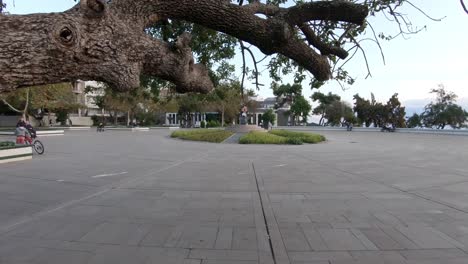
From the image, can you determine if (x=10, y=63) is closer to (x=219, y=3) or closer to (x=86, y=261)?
(x=219, y=3)

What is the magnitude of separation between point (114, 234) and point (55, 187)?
165 inches

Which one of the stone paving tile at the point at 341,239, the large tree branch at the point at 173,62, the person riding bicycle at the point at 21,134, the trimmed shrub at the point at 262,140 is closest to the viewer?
the large tree branch at the point at 173,62

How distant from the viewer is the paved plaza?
14.9 feet

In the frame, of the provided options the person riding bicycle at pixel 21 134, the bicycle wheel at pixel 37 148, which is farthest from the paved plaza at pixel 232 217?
the person riding bicycle at pixel 21 134

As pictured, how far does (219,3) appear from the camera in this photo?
3.83 metres

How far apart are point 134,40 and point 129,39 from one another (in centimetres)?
5

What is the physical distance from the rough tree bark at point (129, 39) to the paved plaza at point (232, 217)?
218 centimetres

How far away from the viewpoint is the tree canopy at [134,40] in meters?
2.79

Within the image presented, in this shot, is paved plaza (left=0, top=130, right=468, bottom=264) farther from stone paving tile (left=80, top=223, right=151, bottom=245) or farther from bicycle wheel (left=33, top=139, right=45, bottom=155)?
bicycle wheel (left=33, top=139, right=45, bottom=155)

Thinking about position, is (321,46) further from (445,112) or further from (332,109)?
(332,109)

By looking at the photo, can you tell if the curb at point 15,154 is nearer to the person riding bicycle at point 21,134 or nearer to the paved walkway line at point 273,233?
the person riding bicycle at point 21,134

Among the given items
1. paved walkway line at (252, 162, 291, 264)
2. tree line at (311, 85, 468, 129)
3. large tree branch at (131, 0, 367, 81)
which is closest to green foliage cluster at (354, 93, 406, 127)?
tree line at (311, 85, 468, 129)

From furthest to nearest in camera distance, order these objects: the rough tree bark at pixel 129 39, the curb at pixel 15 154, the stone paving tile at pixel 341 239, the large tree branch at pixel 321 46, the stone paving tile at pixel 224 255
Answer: the curb at pixel 15 154
the large tree branch at pixel 321 46
the stone paving tile at pixel 341 239
the stone paving tile at pixel 224 255
the rough tree bark at pixel 129 39

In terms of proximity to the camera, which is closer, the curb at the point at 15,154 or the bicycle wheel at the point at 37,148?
the curb at the point at 15,154
